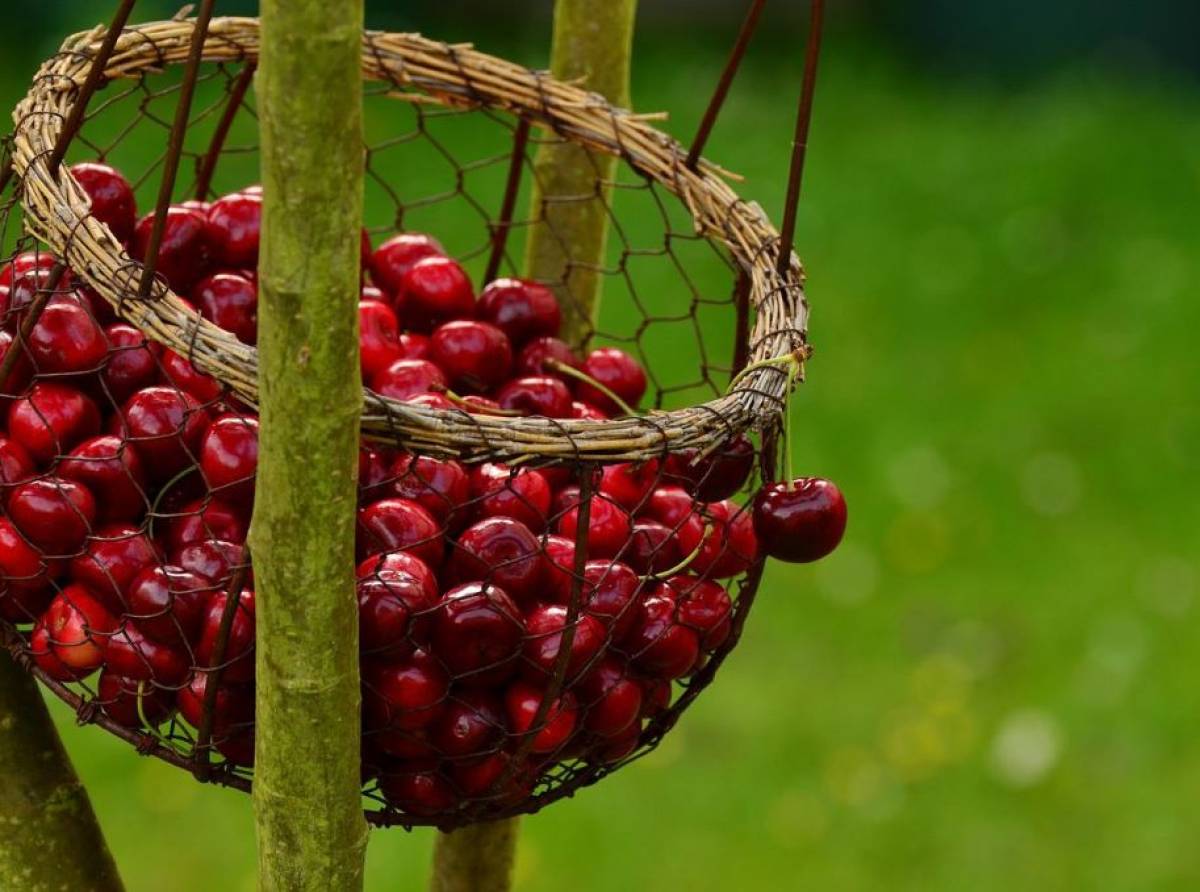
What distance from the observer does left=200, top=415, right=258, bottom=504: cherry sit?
1.11m

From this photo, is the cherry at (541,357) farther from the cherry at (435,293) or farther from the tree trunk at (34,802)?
the tree trunk at (34,802)

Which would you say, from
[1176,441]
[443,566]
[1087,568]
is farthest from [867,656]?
[443,566]

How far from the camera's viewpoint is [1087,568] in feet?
11.4

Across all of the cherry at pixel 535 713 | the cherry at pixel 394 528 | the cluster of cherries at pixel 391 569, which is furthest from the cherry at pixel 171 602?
the cherry at pixel 535 713

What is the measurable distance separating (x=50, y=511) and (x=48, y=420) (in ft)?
0.25

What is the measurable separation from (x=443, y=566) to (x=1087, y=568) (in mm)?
2539

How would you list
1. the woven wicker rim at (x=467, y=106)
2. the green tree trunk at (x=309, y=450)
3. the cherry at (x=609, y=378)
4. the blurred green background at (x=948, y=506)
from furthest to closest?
1. the blurred green background at (x=948, y=506)
2. the cherry at (x=609, y=378)
3. the woven wicker rim at (x=467, y=106)
4. the green tree trunk at (x=309, y=450)

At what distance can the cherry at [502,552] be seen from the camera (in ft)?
3.78

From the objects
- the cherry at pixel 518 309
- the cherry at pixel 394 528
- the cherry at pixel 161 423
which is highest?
the cherry at pixel 518 309

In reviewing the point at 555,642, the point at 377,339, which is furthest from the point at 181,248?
the point at 555,642

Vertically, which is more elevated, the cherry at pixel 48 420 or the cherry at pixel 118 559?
the cherry at pixel 48 420

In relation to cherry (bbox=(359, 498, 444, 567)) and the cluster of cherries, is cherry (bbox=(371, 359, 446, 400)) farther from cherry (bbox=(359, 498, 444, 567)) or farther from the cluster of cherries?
cherry (bbox=(359, 498, 444, 567))

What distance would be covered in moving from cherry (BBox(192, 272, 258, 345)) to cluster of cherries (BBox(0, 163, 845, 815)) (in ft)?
0.25

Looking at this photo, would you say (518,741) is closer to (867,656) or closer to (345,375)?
(345,375)
